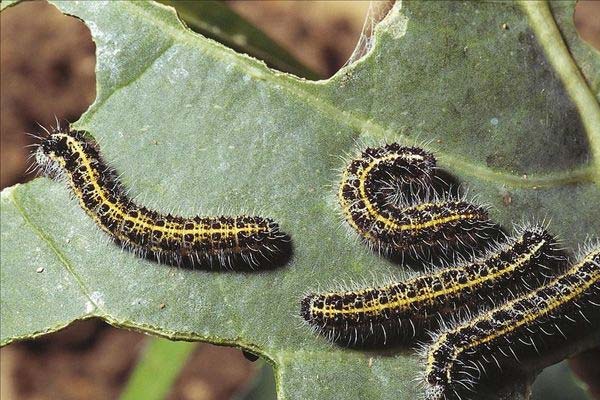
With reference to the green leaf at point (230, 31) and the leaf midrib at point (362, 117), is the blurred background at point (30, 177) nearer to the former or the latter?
the green leaf at point (230, 31)

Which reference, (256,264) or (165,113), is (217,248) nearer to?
(256,264)

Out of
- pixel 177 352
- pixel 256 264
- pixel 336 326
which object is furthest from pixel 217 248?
pixel 177 352

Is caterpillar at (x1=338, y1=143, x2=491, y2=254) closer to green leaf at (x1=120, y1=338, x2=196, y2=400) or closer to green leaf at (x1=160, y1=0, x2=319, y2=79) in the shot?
green leaf at (x1=160, y1=0, x2=319, y2=79)

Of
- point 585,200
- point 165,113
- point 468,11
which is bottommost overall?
point 165,113

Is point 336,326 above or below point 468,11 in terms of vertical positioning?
below

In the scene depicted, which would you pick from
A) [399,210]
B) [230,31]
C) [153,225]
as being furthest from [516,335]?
[230,31]

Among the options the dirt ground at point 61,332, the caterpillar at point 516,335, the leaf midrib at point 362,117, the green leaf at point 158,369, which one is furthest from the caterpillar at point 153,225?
the dirt ground at point 61,332

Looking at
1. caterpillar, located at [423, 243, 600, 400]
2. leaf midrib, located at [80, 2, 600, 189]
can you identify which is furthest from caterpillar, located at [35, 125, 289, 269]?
caterpillar, located at [423, 243, 600, 400]
